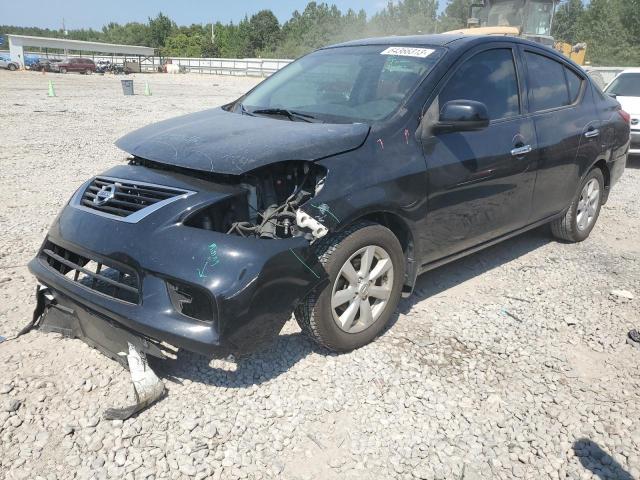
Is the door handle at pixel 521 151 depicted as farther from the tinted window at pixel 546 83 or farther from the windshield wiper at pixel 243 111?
the windshield wiper at pixel 243 111

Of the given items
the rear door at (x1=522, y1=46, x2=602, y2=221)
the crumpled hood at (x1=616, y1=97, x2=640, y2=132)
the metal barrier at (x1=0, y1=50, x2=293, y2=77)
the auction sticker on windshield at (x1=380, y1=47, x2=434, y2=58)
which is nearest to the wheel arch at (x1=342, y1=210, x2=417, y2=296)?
the auction sticker on windshield at (x1=380, y1=47, x2=434, y2=58)

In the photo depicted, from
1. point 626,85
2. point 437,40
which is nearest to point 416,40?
point 437,40

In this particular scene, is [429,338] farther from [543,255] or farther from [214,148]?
[543,255]

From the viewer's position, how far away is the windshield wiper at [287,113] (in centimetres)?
349

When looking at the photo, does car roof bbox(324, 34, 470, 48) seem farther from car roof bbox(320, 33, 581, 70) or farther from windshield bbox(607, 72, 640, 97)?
windshield bbox(607, 72, 640, 97)

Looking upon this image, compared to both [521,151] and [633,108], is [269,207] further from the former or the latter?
[633,108]

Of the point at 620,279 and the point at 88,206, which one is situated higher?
the point at 88,206

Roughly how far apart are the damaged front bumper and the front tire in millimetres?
154

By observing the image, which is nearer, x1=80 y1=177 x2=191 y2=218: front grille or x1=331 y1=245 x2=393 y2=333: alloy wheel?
x1=80 y1=177 x2=191 y2=218: front grille

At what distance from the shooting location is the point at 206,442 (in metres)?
2.53

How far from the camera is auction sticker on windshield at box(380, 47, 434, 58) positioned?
12.2 ft

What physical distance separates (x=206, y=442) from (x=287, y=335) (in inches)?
40.4

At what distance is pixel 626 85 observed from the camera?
1039 cm

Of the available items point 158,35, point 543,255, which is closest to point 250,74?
point 543,255
